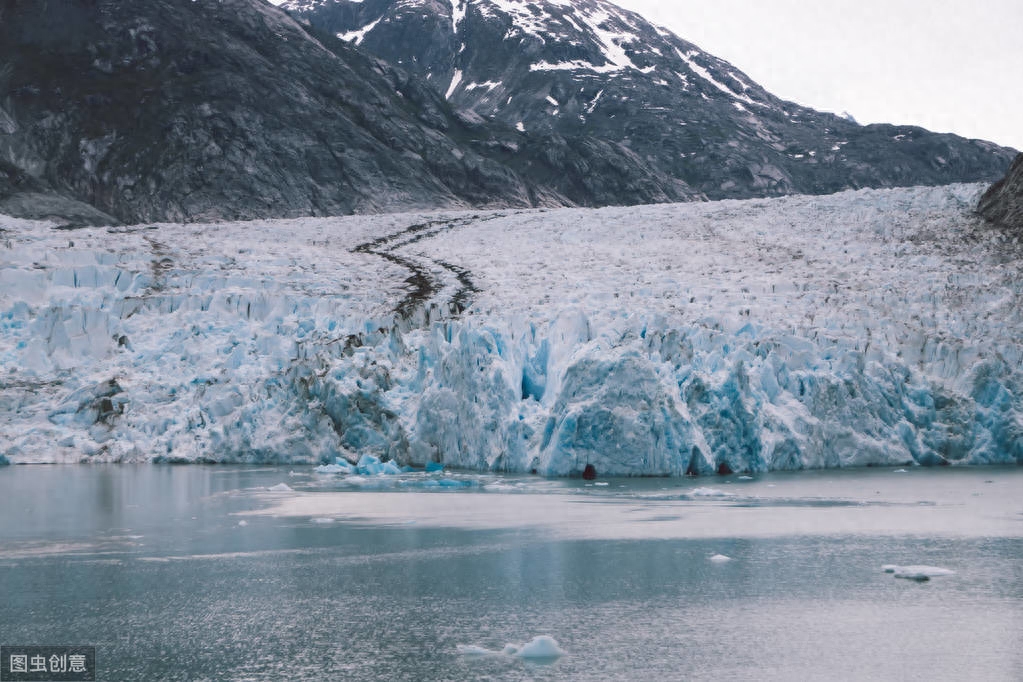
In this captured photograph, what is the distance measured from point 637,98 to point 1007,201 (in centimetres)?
9696

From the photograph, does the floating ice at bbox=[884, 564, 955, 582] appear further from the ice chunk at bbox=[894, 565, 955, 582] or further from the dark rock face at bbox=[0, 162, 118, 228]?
the dark rock face at bbox=[0, 162, 118, 228]

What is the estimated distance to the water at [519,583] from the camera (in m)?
7.47

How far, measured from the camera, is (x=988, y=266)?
3048cm

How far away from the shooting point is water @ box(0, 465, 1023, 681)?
294 inches

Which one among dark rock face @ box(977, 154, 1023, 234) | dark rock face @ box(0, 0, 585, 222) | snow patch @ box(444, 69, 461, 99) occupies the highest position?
snow patch @ box(444, 69, 461, 99)

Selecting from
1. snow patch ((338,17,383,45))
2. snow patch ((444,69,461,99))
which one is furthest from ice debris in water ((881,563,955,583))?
snow patch ((338,17,383,45))

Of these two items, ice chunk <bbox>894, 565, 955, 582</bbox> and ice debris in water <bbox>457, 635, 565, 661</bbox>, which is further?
ice chunk <bbox>894, 565, 955, 582</bbox>

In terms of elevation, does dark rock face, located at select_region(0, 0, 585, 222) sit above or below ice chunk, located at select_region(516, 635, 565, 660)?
above

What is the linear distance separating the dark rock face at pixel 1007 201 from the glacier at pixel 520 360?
2455 mm

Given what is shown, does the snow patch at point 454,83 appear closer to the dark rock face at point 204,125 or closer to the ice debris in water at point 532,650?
the dark rock face at point 204,125

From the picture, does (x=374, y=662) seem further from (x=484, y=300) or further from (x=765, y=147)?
(x=765, y=147)

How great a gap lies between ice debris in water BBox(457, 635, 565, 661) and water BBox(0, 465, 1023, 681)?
10 cm

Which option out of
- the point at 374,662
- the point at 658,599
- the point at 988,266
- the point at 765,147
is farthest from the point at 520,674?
the point at 765,147

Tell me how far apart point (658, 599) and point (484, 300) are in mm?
19748
